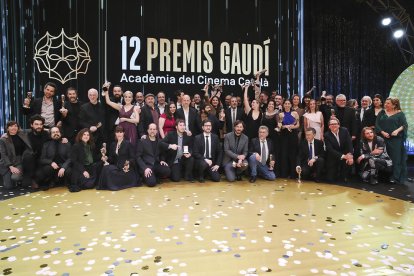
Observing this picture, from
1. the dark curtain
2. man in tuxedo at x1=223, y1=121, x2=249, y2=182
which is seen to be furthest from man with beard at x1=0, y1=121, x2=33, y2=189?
the dark curtain

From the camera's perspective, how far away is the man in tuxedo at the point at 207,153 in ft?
16.1

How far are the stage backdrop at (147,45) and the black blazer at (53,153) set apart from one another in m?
2.41

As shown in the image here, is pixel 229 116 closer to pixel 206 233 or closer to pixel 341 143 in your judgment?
pixel 341 143

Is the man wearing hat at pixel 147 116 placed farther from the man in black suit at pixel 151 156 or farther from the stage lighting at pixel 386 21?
the stage lighting at pixel 386 21

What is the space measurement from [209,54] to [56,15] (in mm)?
2965

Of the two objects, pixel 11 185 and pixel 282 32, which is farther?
pixel 282 32

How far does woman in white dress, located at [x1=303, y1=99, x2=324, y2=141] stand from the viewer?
514cm

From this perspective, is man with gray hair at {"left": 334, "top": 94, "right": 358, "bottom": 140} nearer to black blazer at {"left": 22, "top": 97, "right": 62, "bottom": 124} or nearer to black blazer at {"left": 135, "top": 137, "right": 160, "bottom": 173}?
black blazer at {"left": 135, "top": 137, "right": 160, "bottom": 173}

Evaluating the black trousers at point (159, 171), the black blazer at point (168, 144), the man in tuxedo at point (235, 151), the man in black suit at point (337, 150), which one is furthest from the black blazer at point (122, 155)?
the man in black suit at point (337, 150)

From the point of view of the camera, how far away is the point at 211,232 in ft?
9.09

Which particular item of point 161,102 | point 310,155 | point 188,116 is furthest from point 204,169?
point 310,155

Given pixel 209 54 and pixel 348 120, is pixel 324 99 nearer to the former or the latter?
pixel 348 120

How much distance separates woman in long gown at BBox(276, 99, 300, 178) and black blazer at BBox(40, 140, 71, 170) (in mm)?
2947

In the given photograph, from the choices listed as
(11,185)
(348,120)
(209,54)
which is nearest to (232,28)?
(209,54)
